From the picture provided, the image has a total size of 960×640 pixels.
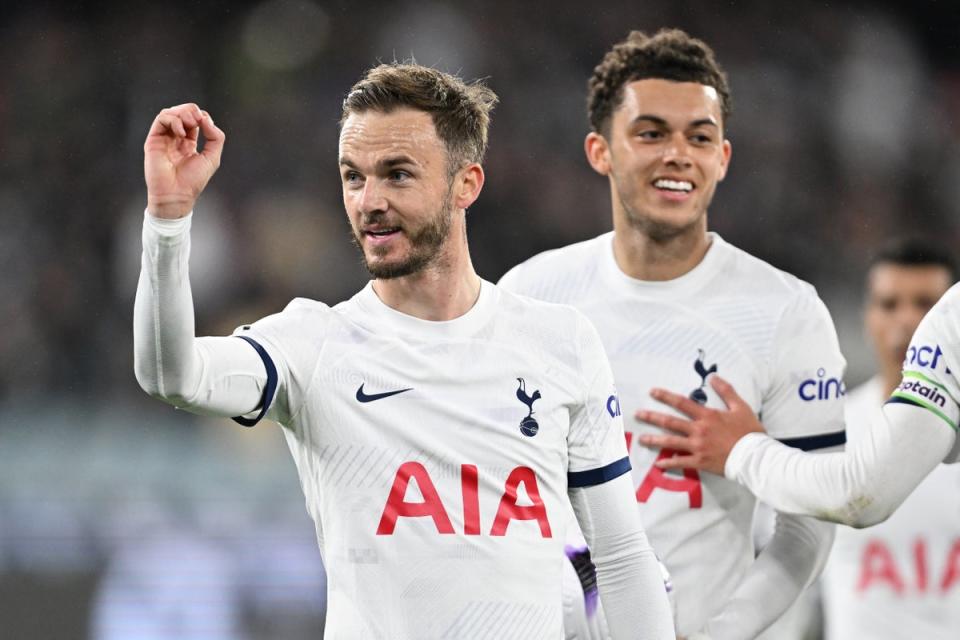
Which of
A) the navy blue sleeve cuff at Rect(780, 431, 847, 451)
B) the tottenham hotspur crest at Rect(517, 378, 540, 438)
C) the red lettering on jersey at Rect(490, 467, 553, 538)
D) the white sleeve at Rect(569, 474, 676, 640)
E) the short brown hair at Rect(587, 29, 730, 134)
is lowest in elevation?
the white sleeve at Rect(569, 474, 676, 640)

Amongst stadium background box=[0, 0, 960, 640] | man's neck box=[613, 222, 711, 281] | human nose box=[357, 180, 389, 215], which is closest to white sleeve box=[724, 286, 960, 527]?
man's neck box=[613, 222, 711, 281]

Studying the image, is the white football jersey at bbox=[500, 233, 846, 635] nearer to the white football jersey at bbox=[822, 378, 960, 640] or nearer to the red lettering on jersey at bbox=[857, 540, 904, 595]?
the white football jersey at bbox=[822, 378, 960, 640]

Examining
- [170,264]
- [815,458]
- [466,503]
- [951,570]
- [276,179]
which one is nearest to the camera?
[170,264]

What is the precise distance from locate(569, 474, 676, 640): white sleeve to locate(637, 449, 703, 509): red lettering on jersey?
672mm

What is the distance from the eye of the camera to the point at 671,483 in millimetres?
3652

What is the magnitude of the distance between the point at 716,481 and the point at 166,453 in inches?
215

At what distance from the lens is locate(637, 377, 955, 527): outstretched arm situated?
10.5 ft

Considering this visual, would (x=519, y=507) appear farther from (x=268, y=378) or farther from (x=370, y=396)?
(x=268, y=378)

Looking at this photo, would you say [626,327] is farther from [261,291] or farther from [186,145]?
[261,291]

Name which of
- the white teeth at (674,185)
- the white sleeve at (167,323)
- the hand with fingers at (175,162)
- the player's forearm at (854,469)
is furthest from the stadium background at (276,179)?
the hand with fingers at (175,162)

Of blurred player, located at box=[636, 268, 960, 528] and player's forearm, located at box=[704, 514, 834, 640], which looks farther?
player's forearm, located at box=[704, 514, 834, 640]

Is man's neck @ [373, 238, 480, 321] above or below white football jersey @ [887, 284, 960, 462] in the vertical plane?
above

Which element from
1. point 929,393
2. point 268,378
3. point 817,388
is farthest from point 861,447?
point 268,378

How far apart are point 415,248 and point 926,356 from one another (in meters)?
1.30
